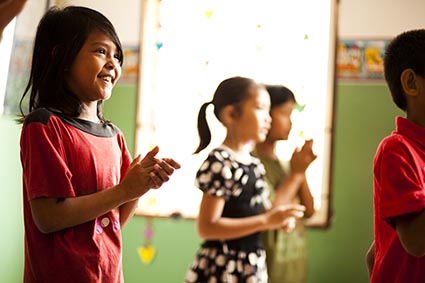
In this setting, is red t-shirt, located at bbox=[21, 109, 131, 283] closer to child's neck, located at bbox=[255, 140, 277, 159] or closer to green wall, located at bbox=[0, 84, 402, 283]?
child's neck, located at bbox=[255, 140, 277, 159]

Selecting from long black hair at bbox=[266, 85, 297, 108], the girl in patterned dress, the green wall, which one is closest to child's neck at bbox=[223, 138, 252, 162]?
the girl in patterned dress

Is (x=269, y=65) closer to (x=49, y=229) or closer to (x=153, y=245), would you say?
(x=153, y=245)

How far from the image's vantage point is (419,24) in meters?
1.72

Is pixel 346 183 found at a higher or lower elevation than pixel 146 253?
higher

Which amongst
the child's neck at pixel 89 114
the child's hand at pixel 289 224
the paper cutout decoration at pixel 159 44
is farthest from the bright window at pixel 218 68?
the child's neck at pixel 89 114

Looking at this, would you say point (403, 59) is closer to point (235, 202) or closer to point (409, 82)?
point (409, 82)

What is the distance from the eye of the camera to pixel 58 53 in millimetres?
851

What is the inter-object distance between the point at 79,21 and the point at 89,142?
200mm

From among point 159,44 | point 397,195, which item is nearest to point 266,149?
point 159,44

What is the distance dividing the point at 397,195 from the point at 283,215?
34.0 inches

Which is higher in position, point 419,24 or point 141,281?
point 419,24

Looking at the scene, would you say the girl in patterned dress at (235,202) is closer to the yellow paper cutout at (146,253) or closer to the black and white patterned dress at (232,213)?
the black and white patterned dress at (232,213)

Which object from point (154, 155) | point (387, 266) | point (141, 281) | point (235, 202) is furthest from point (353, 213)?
point (154, 155)

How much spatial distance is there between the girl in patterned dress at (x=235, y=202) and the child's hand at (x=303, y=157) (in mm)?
178
